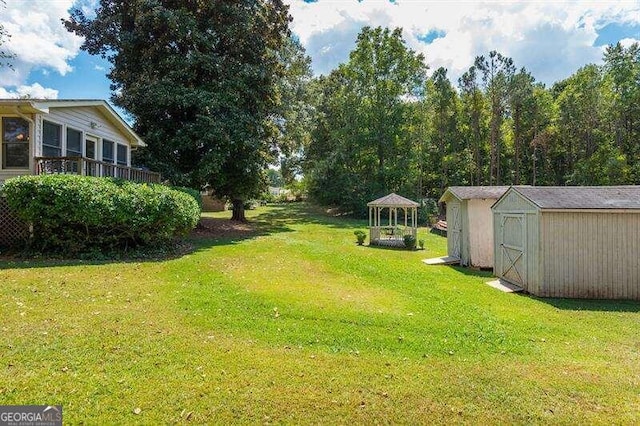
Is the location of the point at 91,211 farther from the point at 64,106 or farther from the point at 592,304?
the point at 592,304

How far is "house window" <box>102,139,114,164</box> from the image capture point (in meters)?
15.4

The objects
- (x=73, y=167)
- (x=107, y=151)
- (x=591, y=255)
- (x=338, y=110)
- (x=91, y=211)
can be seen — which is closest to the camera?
(x=591, y=255)

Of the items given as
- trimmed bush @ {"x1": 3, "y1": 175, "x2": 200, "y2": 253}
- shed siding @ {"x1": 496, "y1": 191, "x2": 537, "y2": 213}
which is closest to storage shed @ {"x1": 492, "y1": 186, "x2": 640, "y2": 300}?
shed siding @ {"x1": 496, "y1": 191, "x2": 537, "y2": 213}

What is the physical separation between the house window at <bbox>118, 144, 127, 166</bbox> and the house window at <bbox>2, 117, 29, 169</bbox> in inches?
192

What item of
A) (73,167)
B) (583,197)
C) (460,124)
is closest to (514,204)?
(583,197)

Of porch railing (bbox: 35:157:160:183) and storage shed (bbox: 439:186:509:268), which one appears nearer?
porch railing (bbox: 35:157:160:183)

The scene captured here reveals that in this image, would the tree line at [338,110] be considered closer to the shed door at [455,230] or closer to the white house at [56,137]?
the white house at [56,137]

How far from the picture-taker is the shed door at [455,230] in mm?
14430

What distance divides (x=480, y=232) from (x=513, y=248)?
2764mm

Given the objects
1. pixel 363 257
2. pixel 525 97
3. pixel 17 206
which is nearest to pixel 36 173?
pixel 17 206

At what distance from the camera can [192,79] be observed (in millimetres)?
18547

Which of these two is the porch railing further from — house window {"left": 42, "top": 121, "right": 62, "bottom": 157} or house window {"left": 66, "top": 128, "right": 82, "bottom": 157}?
house window {"left": 66, "top": 128, "right": 82, "bottom": 157}

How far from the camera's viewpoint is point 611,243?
932 cm

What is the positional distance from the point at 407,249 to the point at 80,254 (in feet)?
44.3
